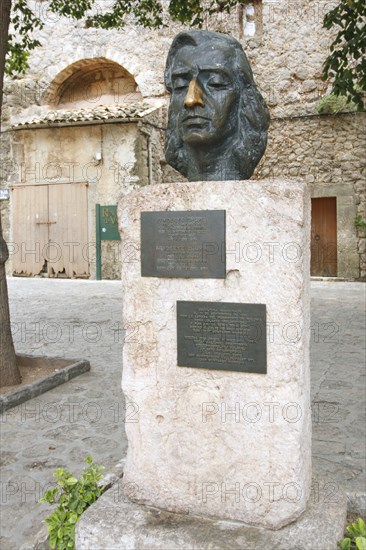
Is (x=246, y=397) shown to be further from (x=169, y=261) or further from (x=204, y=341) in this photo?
(x=169, y=261)

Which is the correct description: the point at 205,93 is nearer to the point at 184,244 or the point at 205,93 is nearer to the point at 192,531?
the point at 184,244

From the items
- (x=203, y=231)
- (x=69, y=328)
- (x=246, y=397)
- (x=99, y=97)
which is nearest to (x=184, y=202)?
(x=203, y=231)

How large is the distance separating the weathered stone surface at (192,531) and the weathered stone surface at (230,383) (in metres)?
0.06

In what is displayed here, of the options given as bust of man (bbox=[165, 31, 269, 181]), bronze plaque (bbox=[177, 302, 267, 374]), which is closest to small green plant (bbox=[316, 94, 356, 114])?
bust of man (bbox=[165, 31, 269, 181])

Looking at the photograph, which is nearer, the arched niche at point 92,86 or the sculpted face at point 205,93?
the sculpted face at point 205,93

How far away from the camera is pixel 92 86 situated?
14938mm

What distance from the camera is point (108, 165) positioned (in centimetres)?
1312

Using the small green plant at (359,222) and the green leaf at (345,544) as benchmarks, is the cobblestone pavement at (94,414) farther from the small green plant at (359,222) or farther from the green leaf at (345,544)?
the small green plant at (359,222)

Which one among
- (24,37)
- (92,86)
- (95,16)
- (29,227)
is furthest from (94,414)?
(92,86)

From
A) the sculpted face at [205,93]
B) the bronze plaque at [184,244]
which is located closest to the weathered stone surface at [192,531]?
the bronze plaque at [184,244]

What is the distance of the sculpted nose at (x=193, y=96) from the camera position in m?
2.27

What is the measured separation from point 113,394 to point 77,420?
65cm

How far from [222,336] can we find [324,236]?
37.7 ft

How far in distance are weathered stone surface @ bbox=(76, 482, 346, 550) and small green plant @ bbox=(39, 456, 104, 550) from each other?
98 mm
